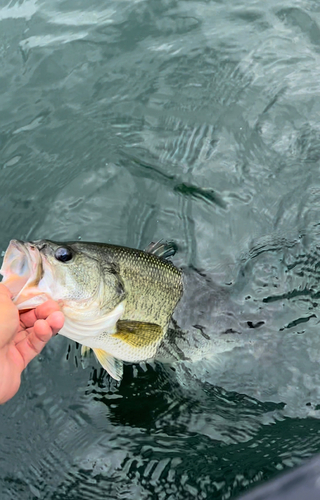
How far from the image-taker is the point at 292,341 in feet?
14.9

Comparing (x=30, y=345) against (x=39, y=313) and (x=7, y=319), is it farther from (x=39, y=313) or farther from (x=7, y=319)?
(x=7, y=319)

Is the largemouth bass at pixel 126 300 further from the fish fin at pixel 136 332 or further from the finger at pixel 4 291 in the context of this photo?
the finger at pixel 4 291

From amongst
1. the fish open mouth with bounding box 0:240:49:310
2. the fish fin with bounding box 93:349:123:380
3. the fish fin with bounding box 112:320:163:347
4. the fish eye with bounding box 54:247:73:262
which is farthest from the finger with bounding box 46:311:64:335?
the fish fin with bounding box 93:349:123:380

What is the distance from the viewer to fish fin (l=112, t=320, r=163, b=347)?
4164 millimetres

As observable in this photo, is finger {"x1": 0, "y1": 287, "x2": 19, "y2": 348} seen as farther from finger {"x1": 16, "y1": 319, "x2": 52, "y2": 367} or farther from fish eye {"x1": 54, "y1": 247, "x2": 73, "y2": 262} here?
fish eye {"x1": 54, "y1": 247, "x2": 73, "y2": 262}

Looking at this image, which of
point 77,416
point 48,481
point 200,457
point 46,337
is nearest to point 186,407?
point 200,457

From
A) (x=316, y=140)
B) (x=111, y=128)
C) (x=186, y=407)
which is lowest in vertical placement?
(x=186, y=407)

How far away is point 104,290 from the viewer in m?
4.01

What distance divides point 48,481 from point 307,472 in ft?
8.79

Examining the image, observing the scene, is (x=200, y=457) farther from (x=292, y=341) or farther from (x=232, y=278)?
(x=232, y=278)

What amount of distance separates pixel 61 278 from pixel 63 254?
0.18 meters

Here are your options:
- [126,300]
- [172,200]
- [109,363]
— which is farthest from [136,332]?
[172,200]

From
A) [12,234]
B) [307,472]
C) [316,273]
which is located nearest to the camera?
[307,472]

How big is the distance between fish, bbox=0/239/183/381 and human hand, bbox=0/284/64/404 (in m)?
0.14
